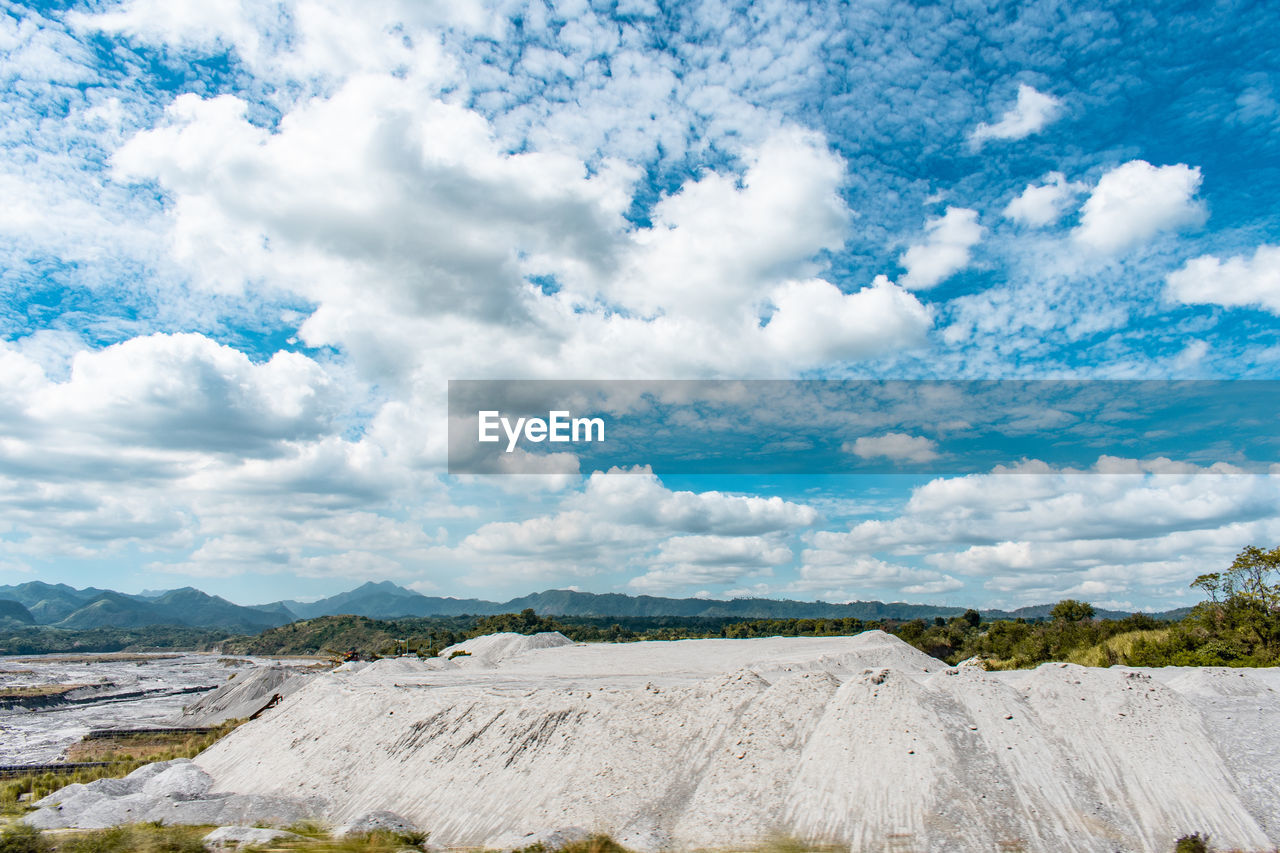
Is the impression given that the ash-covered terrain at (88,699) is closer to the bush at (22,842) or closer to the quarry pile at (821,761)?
the bush at (22,842)

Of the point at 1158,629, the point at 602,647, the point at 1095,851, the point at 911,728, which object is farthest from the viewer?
the point at 602,647


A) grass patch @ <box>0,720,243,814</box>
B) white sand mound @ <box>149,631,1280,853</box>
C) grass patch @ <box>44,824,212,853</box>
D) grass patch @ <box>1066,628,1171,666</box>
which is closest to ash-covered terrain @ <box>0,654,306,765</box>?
grass patch @ <box>0,720,243,814</box>

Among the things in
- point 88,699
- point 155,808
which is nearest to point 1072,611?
point 155,808

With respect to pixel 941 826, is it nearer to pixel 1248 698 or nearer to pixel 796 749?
pixel 796 749

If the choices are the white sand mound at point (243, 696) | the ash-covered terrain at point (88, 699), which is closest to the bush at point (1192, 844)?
the white sand mound at point (243, 696)

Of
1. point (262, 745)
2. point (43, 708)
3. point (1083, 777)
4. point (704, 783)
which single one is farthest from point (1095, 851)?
point (43, 708)

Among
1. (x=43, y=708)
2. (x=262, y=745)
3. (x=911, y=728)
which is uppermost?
(x=911, y=728)
